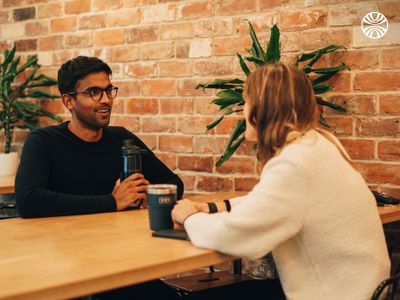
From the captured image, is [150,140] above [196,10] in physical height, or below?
below

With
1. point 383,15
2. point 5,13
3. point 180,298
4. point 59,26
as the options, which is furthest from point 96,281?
point 5,13

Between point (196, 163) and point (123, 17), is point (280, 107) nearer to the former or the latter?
point (196, 163)

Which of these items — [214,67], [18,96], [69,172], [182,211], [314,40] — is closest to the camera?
[182,211]

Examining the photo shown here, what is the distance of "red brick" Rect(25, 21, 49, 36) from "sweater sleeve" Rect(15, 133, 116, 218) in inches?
72.4

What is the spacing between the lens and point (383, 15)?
2.64 m

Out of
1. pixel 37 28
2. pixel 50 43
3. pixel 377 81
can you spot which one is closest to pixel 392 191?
pixel 377 81

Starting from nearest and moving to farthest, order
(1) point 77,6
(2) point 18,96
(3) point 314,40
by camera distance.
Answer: (3) point 314,40 → (1) point 77,6 → (2) point 18,96

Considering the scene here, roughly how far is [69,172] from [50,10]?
5.88 ft

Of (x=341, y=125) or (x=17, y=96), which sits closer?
(x=341, y=125)

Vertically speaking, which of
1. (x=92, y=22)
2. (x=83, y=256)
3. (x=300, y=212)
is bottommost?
(x=83, y=256)

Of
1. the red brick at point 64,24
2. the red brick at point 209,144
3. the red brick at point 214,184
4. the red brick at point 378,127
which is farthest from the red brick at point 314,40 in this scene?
the red brick at point 64,24

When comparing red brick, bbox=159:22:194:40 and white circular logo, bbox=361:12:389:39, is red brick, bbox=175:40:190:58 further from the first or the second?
white circular logo, bbox=361:12:389:39

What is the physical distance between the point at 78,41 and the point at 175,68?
835 millimetres

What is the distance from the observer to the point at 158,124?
11.4 feet
